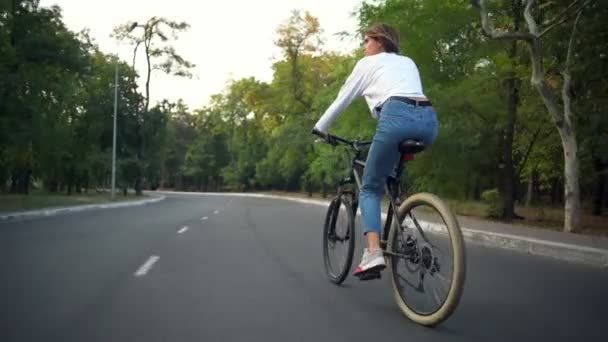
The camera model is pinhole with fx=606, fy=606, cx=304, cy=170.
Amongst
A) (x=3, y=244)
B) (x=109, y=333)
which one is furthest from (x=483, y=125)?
(x=109, y=333)

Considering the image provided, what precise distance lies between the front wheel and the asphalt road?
0.53ft

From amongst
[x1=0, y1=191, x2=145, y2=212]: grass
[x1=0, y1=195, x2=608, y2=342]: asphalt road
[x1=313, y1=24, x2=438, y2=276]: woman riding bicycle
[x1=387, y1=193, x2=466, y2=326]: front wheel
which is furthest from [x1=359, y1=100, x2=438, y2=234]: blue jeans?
[x1=0, y1=191, x2=145, y2=212]: grass

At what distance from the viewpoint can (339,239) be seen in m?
5.80

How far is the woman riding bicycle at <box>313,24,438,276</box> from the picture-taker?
4.47 meters

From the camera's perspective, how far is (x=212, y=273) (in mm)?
6816

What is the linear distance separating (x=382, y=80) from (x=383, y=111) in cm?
26

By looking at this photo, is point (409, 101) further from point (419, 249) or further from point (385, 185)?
point (419, 249)

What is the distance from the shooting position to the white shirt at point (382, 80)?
455 cm

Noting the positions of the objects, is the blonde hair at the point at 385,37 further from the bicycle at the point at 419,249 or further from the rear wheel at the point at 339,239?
the rear wheel at the point at 339,239

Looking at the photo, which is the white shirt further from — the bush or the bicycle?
the bush

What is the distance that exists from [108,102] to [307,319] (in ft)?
158

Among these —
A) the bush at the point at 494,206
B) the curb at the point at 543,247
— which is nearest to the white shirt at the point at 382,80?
the curb at the point at 543,247

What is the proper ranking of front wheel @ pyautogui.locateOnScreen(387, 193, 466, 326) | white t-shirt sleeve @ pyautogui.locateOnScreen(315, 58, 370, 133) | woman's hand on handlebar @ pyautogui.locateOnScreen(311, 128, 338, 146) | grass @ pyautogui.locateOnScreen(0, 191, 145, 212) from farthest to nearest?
1. grass @ pyautogui.locateOnScreen(0, 191, 145, 212)
2. woman's hand on handlebar @ pyautogui.locateOnScreen(311, 128, 338, 146)
3. white t-shirt sleeve @ pyautogui.locateOnScreen(315, 58, 370, 133)
4. front wheel @ pyautogui.locateOnScreen(387, 193, 466, 326)

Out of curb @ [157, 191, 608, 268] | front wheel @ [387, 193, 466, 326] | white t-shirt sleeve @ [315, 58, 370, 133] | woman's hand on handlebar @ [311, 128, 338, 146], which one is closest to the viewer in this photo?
front wheel @ [387, 193, 466, 326]
